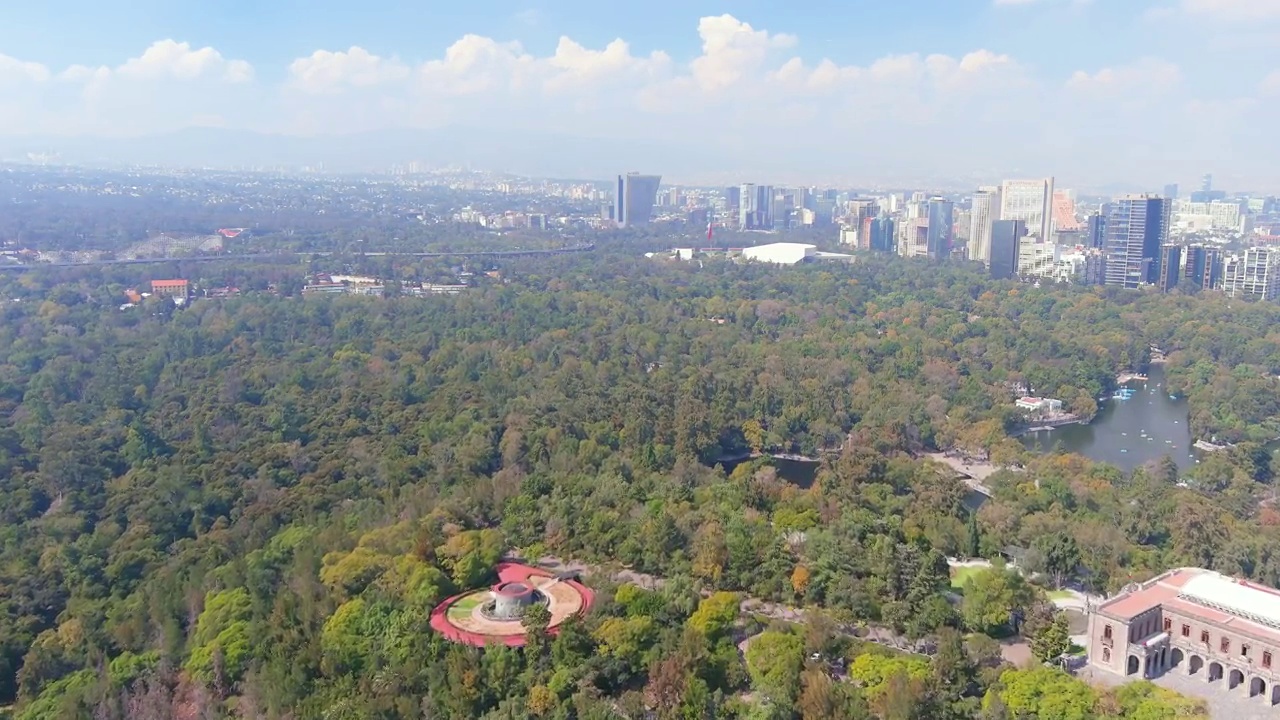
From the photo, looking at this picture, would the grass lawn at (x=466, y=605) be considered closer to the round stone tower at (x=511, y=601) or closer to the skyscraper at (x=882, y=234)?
the round stone tower at (x=511, y=601)

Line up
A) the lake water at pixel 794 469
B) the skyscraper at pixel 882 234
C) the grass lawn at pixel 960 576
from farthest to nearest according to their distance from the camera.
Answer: the skyscraper at pixel 882 234 < the lake water at pixel 794 469 < the grass lawn at pixel 960 576

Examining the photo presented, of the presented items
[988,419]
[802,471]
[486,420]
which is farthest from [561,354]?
[988,419]

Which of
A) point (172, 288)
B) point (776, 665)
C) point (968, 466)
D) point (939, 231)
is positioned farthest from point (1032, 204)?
point (776, 665)

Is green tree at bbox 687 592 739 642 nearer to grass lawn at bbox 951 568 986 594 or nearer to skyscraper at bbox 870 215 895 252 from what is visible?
grass lawn at bbox 951 568 986 594

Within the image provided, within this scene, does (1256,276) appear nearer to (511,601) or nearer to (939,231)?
(939,231)

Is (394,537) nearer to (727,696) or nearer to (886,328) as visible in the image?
(727,696)

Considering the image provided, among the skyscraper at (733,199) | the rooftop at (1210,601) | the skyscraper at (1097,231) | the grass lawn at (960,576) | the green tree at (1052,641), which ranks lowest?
the grass lawn at (960,576)

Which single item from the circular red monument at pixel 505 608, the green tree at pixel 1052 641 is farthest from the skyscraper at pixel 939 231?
the green tree at pixel 1052 641
